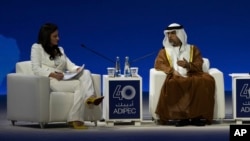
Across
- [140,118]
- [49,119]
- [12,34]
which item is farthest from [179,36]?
[12,34]

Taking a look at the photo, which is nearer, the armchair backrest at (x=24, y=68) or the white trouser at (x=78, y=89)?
the white trouser at (x=78, y=89)

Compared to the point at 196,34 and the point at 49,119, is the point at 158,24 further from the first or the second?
the point at 49,119

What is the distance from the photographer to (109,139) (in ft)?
27.2

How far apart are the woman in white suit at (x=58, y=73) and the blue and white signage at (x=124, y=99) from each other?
0.30 m

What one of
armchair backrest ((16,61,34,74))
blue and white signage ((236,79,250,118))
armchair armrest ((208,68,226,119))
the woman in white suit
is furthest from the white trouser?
blue and white signage ((236,79,250,118))

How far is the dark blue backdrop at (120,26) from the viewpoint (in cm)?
1309

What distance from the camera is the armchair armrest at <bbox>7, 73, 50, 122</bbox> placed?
30.2 ft

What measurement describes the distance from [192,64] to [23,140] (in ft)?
8.23

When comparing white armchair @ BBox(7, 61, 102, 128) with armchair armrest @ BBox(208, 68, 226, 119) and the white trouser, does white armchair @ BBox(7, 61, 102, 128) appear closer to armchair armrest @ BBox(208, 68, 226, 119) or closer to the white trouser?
the white trouser

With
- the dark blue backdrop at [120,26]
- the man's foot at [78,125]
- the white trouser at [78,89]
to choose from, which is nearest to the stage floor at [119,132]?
the man's foot at [78,125]

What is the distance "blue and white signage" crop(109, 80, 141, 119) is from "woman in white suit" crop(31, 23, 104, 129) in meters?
0.30

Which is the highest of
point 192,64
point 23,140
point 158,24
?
point 158,24

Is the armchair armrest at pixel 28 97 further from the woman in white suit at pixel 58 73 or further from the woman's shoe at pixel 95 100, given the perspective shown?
the woman's shoe at pixel 95 100

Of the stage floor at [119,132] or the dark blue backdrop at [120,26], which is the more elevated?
the dark blue backdrop at [120,26]
